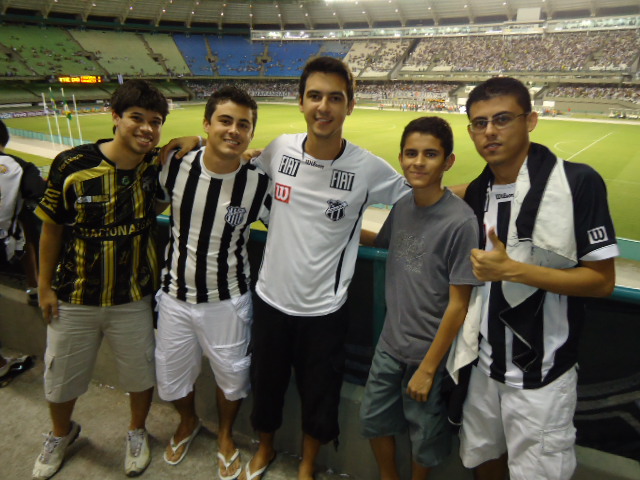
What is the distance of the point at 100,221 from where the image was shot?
267cm

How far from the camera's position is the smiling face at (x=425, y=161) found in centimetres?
217

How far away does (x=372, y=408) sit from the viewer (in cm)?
240

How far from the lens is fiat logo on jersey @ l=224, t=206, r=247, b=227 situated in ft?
8.71

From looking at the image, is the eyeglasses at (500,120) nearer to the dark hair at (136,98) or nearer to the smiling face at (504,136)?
the smiling face at (504,136)

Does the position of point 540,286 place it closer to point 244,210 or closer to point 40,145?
point 244,210

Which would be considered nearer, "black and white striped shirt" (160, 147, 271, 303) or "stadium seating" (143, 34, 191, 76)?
"black and white striped shirt" (160, 147, 271, 303)

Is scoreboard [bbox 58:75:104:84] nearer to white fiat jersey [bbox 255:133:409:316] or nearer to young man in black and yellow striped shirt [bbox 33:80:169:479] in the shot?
young man in black and yellow striped shirt [bbox 33:80:169:479]

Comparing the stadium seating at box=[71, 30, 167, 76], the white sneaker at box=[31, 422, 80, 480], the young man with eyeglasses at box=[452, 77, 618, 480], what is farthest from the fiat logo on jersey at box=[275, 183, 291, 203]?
the stadium seating at box=[71, 30, 167, 76]

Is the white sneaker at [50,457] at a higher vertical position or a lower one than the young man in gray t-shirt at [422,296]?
lower

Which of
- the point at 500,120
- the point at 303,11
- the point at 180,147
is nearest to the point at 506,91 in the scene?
Result: the point at 500,120

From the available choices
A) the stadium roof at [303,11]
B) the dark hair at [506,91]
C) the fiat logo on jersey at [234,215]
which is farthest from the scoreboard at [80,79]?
the dark hair at [506,91]

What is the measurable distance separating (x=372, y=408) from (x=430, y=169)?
4.47ft

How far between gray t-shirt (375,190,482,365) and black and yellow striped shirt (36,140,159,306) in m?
1.63

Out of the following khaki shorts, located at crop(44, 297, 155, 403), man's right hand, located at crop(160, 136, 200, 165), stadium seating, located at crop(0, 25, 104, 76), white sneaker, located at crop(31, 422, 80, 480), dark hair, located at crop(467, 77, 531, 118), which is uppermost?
stadium seating, located at crop(0, 25, 104, 76)
